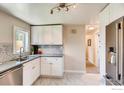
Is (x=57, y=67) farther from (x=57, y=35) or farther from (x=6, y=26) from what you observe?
(x=6, y=26)

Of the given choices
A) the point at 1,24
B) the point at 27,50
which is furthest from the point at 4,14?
the point at 27,50

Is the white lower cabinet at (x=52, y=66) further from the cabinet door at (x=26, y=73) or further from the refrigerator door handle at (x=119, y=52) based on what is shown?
the refrigerator door handle at (x=119, y=52)

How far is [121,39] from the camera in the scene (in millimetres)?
1446

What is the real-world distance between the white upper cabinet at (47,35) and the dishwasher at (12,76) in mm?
2377

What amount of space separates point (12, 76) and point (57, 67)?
230 centimetres

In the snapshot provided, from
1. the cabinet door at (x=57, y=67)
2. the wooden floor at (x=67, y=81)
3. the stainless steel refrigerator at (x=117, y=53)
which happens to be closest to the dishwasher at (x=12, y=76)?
the wooden floor at (x=67, y=81)

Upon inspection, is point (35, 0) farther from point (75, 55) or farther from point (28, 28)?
point (75, 55)

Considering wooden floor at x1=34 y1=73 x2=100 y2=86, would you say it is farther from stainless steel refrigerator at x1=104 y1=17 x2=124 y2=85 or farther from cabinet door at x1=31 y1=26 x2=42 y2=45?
stainless steel refrigerator at x1=104 y1=17 x2=124 y2=85

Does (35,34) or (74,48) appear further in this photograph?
(74,48)

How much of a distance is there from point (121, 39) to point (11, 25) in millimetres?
3075

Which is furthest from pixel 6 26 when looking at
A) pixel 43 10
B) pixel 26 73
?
pixel 26 73

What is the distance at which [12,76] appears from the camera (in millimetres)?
2574

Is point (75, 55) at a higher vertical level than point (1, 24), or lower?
lower

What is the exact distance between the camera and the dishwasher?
89.1 inches
